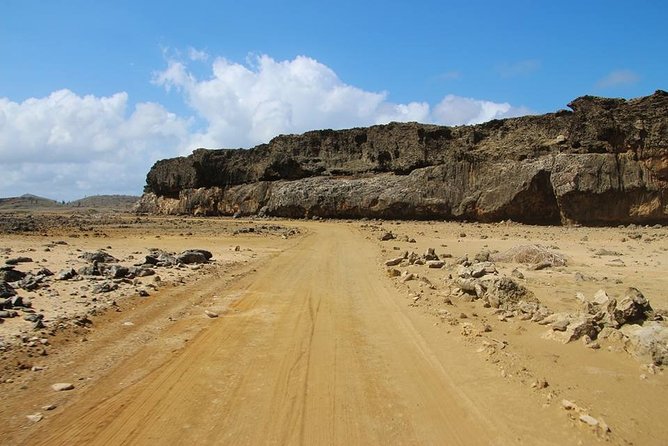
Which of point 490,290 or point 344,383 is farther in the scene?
point 490,290

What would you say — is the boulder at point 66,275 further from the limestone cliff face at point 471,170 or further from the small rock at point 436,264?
the limestone cliff face at point 471,170

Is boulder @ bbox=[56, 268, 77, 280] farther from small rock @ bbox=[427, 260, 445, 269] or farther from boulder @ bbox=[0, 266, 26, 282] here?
small rock @ bbox=[427, 260, 445, 269]

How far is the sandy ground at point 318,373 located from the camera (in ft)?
13.9

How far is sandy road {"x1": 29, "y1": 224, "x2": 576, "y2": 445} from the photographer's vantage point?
416 centimetres

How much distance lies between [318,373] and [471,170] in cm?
3164

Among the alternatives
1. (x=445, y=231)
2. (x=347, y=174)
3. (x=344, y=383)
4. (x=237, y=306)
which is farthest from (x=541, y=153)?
(x=344, y=383)

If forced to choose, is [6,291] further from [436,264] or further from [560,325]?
[436,264]

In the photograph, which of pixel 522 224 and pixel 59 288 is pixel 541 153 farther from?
pixel 59 288

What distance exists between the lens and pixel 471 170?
35000mm

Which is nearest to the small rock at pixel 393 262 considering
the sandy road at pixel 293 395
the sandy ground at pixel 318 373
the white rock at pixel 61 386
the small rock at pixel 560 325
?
the sandy ground at pixel 318 373

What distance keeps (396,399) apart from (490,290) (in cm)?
466

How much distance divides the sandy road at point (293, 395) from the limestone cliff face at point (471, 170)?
2578 centimetres

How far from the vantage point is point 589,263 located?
13461mm

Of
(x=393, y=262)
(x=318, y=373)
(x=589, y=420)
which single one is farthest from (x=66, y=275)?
(x=589, y=420)
